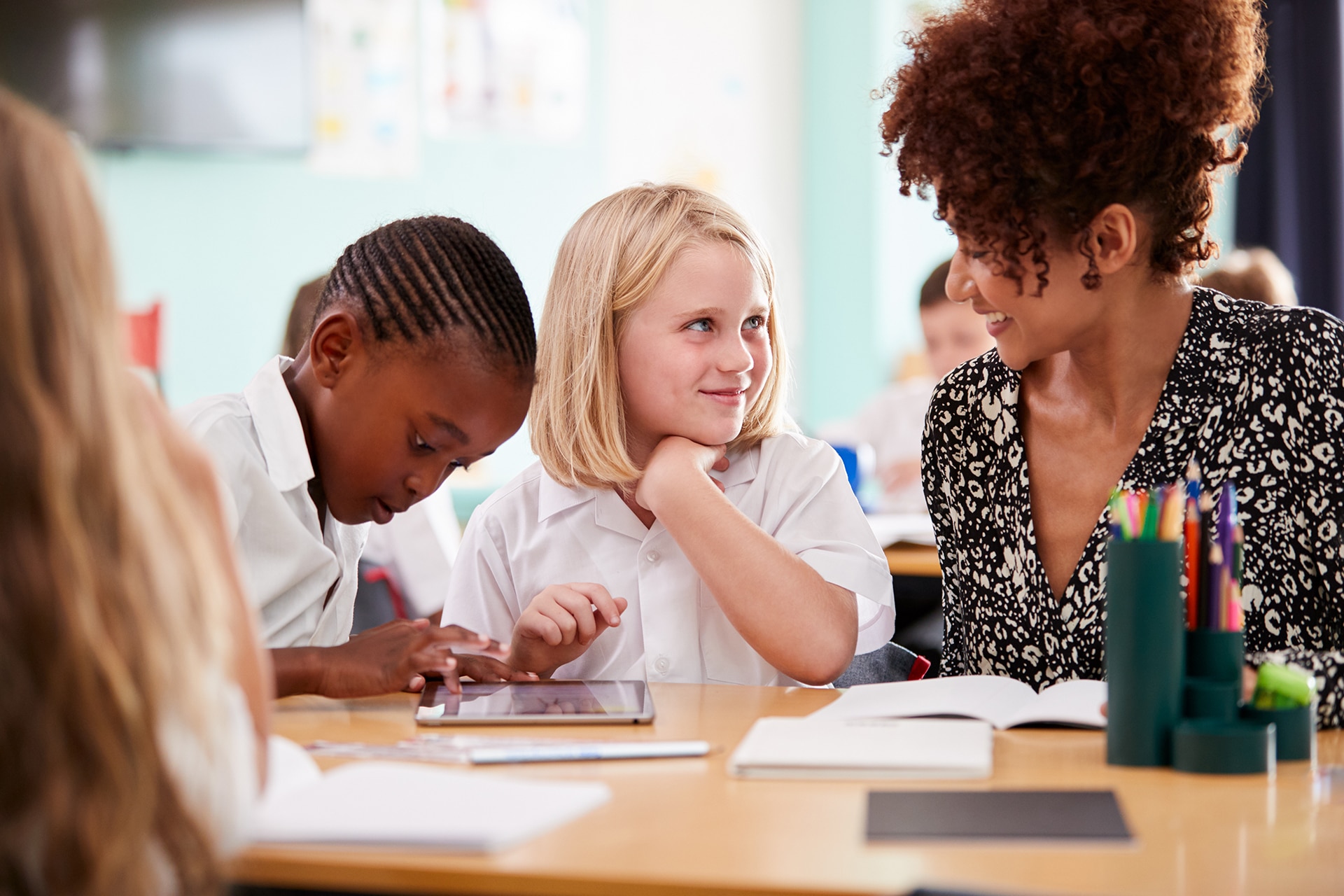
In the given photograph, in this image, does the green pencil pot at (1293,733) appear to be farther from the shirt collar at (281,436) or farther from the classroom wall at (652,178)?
the classroom wall at (652,178)

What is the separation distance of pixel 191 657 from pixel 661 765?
392 mm

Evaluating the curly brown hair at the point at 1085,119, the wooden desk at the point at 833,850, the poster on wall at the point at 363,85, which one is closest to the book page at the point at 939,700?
the wooden desk at the point at 833,850

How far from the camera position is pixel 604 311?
1618 mm

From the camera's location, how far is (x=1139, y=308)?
138 centimetres

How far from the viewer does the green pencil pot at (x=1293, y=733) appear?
0.97 metres

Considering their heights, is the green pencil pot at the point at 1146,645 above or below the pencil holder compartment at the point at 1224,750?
above

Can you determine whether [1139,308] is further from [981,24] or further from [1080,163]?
[981,24]

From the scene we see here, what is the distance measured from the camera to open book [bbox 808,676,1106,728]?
1087 mm

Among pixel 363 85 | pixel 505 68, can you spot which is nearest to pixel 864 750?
pixel 363 85

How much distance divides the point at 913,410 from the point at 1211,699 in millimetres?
3040

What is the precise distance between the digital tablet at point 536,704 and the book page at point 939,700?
0.17 meters

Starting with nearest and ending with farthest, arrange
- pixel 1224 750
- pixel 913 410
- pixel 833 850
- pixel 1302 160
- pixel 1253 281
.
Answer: pixel 833 850 → pixel 1224 750 → pixel 1253 281 → pixel 913 410 → pixel 1302 160

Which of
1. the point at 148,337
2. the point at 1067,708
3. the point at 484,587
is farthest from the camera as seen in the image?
the point at 148,337

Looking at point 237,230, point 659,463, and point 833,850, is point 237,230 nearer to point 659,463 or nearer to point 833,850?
point 659,463
